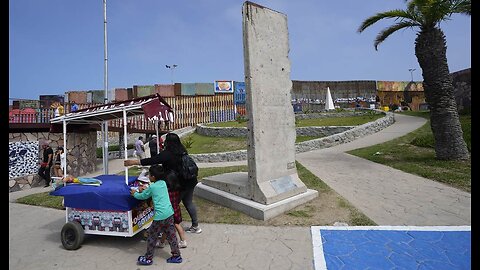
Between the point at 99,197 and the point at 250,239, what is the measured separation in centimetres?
249

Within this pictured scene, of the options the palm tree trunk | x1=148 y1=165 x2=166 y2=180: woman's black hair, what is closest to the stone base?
x1=148 y1=165 x2=166 y2=180: woman's black hair

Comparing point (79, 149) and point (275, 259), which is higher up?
point (79, 149)

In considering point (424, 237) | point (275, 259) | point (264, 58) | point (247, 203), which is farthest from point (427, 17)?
point (275, 259)

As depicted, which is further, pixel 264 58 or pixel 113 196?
pixel 264 58

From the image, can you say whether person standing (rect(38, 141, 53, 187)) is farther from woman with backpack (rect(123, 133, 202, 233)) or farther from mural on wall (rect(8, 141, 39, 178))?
woman with backpack (rect(123, 133, 202, 233))

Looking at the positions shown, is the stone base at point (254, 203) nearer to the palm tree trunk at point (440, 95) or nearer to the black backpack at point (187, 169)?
the black backpack at point (187, 169)

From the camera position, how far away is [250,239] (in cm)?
495

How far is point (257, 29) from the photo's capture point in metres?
6.46

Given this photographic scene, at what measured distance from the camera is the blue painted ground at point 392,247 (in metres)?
3.95

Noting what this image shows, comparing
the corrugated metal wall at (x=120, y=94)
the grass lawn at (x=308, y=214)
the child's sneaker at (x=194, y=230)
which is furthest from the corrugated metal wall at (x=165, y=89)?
the child's sneaker at (x=194, y=230)

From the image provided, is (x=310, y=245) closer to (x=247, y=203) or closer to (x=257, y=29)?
(x=247, y=203)

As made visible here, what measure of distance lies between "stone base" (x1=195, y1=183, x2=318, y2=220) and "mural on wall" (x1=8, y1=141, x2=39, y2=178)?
8338 millimetres

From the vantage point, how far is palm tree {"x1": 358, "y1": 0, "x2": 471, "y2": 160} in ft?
32.6

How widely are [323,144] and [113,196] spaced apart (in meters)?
13.7
